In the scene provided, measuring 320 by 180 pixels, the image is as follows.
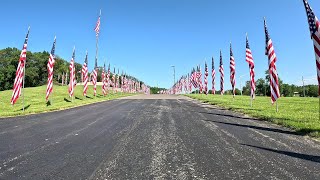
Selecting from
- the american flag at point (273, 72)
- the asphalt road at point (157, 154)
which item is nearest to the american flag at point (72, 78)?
the american flag at point (273, 72)

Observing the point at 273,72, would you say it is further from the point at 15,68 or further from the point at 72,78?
the point at 15,68

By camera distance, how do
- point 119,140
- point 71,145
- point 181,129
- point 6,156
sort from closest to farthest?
point 6,156 < point 71,145 < point 119,140 < point 181,129

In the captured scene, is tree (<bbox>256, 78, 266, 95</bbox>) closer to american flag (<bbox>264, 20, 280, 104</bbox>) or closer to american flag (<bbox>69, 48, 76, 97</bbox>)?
american flag (<bbox>69, 48, 76, 97</bbox>)

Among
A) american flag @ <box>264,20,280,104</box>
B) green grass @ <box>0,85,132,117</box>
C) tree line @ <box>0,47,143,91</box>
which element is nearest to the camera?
american flag @ <box>264,20,280,104</box>

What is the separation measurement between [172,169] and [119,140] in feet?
12.3

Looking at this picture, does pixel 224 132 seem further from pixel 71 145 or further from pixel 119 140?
pixel 71 145

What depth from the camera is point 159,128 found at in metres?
12.6

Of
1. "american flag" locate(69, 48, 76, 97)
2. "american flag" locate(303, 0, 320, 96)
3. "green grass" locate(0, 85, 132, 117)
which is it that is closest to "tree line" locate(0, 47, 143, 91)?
"green grass" locate(0, 85, 132, 117)

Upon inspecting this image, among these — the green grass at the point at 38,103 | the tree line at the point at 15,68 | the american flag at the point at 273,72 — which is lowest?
the green grass at the point at 38,103

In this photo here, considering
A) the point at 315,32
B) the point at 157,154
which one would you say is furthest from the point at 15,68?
the point at 157,154

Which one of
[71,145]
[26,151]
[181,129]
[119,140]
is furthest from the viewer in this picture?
[181,129]

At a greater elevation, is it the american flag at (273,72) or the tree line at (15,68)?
the tree line at (15,68)

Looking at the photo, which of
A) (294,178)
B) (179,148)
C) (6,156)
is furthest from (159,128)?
(294,178)

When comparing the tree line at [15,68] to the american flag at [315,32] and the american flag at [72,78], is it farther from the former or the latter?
the american flag at [315,32]
